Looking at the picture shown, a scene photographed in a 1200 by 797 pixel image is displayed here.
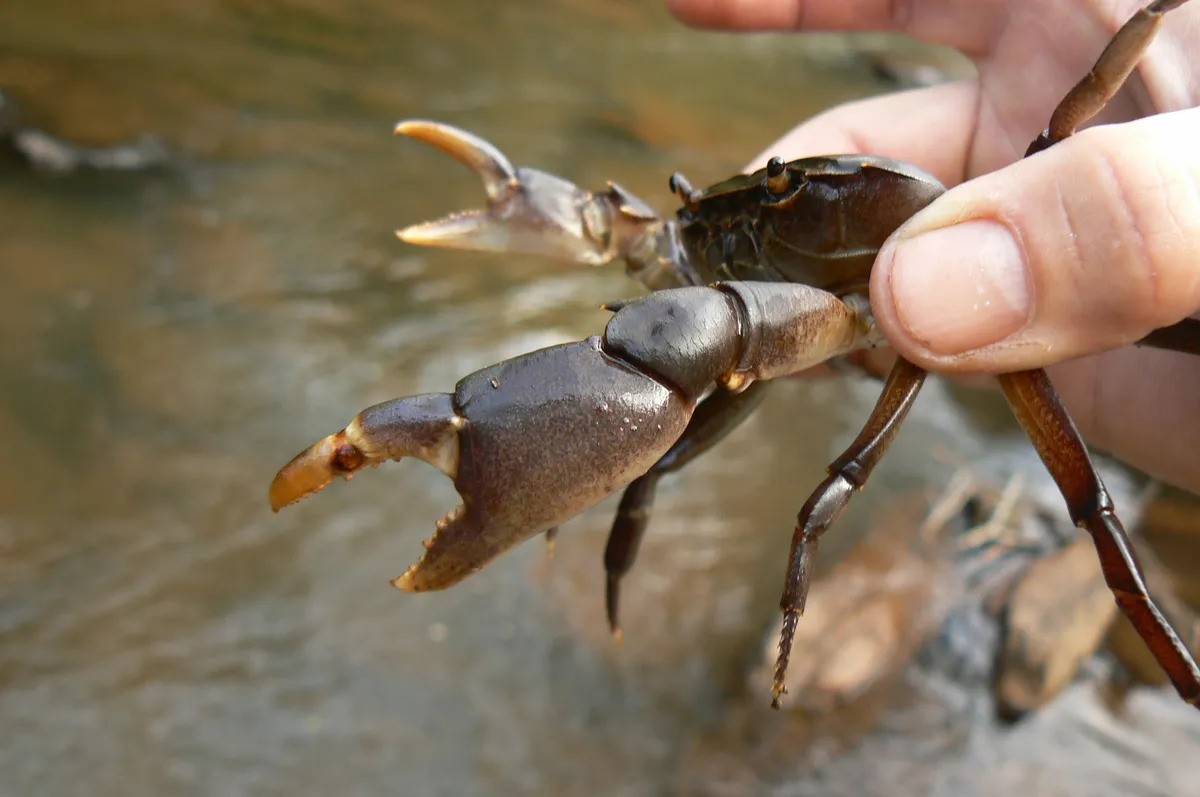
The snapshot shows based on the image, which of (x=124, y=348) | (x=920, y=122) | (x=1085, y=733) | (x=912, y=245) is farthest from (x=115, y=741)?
(x=1085, y=733)

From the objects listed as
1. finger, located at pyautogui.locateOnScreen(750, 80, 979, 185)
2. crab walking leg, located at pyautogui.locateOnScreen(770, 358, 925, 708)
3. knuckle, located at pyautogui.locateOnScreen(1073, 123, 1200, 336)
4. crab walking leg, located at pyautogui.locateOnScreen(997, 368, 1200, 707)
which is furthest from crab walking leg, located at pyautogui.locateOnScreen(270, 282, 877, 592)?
finger, located at pyautogui.locateOnScreen(750, 80, 979, 185)

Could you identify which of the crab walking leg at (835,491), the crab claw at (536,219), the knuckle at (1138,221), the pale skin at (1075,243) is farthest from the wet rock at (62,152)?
the knuckle at (1138,221)

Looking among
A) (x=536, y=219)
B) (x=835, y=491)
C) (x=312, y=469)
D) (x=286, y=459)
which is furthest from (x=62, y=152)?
(x=835, y=491)

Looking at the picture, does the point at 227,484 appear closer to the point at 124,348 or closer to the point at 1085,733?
the point at 124,348

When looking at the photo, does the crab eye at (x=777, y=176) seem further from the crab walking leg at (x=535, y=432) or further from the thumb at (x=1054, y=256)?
the crab walking leg at (x=535, y=432)

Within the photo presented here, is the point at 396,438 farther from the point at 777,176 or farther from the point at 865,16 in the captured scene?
the point at 865,16

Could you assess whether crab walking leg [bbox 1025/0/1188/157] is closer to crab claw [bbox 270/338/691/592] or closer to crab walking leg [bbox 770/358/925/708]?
crab walking leg [bbox 770/358/925/708]
